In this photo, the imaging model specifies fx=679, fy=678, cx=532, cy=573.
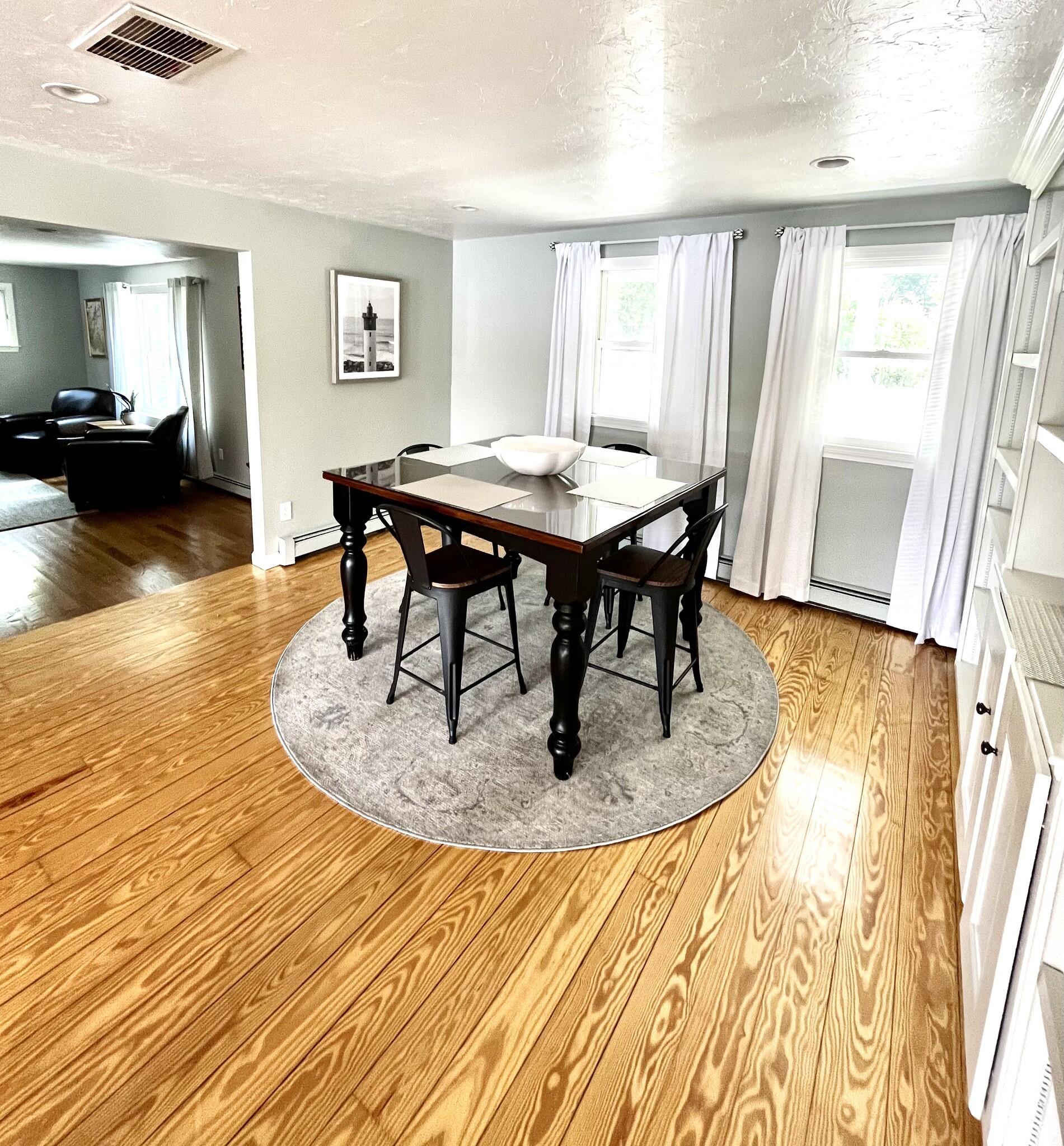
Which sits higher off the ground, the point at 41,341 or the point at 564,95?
the point at 564,95

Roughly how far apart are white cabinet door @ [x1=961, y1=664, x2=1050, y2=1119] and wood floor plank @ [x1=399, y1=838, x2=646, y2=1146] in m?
0.90

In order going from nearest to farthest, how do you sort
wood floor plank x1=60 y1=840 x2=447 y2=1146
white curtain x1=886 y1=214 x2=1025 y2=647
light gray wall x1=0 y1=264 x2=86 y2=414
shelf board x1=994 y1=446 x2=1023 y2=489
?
1. wood floor plank x1=60 y1=840 x2=447 y2=1146
2. shelf board x1=994 y1=446 x2=1023 y2=489
3. white curtain x1=886 y1=214 x2=1025 y2=647
4. light gray wall x1=0 y1=264 x2=86 y2=414

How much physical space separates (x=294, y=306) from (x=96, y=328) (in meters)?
5.56

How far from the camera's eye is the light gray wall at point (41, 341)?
805 centimetres

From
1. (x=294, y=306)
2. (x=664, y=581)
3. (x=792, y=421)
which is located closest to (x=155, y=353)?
(x=294, y=306)

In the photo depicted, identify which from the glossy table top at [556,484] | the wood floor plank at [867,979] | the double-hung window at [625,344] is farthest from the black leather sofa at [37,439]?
the wood floor plank at [867,979]

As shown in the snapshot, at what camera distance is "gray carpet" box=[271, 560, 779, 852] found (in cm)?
236

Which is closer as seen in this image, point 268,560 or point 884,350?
point 884,350

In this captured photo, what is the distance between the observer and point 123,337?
7777 mm

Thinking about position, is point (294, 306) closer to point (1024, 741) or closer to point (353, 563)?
point (353, 563)

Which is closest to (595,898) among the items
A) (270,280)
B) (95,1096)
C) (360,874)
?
(360,874)

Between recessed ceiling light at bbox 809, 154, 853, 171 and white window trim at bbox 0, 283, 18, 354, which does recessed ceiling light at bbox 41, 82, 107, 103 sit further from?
white window trim at bbox 0, 283, 18, 354

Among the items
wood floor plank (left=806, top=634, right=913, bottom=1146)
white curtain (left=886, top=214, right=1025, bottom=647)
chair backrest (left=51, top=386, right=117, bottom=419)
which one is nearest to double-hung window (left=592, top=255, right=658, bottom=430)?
white curtain (left=886, top=214, right=1025, bottom=647)

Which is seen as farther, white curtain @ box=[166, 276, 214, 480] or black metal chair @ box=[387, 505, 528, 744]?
white curtain @ box=[166, 276, 214, 480]
